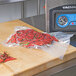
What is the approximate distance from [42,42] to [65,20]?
0.27 meters

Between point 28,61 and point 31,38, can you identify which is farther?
point 31,38

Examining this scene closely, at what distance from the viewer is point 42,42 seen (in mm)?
1333

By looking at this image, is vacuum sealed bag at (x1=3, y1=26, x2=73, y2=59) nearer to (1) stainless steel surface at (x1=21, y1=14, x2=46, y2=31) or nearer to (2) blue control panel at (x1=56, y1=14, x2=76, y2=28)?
(2) blue control panel at (x1=56, y1=14, x2=76, y2=28)

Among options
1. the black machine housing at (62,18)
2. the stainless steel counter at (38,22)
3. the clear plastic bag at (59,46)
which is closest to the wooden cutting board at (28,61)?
the clear plastic bag at (59,46)

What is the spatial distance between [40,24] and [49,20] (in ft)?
0.79

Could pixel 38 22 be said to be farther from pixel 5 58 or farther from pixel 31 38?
pixel 5 58

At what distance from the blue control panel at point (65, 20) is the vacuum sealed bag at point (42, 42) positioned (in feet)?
0.31

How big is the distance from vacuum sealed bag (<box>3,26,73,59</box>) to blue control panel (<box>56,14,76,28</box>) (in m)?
0.09

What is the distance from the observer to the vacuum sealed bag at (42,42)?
1.31 m

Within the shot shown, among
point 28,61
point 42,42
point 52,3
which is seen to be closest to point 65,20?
point 52,3

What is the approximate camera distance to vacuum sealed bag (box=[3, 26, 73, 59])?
131cm

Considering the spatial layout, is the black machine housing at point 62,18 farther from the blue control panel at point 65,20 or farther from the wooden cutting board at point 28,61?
the wooden cutting board at point 28,61

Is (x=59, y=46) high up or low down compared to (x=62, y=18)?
down

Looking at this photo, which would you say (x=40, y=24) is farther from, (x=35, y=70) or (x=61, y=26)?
(x=35, y=70)
